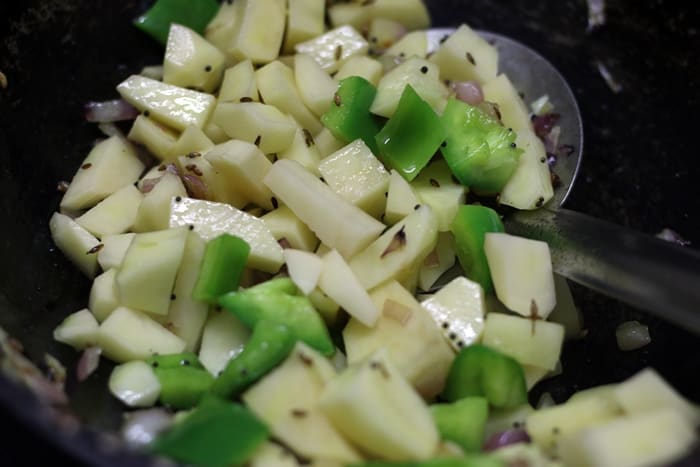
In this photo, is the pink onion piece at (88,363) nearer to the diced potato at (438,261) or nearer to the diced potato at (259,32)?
the diced potato at (438,261)

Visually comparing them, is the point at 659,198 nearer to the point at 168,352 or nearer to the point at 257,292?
the point at 257,292

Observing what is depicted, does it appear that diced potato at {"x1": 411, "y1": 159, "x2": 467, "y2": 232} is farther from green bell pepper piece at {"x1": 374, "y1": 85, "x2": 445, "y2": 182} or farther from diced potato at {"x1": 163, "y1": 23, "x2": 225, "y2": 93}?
diced potato at {"x1": 163, "y1": 23, "x2": 225, "y2": 93}

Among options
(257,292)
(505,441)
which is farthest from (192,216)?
(505,441)

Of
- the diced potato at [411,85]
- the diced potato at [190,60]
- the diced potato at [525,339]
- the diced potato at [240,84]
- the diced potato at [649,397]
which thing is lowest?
the diced potato at [525,339]

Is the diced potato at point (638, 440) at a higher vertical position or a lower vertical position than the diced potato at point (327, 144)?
lower

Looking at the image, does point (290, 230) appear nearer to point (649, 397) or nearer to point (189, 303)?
point (189, 303)

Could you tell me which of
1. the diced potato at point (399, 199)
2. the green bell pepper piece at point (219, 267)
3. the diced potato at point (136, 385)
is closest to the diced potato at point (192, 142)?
the green bell pepper piece at point (219, 267)
